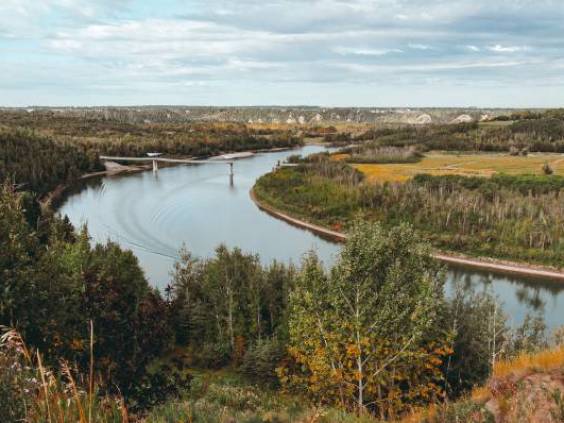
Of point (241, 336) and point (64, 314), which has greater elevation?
point (64, 314)

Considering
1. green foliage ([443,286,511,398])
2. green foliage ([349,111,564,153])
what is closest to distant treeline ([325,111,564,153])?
green foliage ([349,111,564,153])

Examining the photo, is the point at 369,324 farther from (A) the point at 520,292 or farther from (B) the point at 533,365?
(A) the point at 520,292

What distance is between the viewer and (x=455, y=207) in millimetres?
42781

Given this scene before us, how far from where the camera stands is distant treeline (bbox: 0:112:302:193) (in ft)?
201

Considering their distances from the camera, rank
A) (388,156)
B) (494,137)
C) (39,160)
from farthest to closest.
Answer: (494,137), (388,156), (39,160)

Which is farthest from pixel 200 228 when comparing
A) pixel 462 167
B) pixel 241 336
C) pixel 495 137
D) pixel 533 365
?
pixel 495 137

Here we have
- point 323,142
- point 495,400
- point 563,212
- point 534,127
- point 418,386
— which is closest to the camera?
point 495,400

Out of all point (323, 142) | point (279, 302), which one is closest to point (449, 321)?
point (279, 302)

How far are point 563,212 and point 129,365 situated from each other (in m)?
40.3

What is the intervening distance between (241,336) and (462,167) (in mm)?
55511

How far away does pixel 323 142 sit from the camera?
141 metres

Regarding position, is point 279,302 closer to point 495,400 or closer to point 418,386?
point 418,386

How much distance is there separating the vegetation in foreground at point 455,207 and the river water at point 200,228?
3.08 metres

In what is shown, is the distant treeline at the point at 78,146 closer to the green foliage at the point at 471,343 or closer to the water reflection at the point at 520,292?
the green foliage at the point at 471,343
